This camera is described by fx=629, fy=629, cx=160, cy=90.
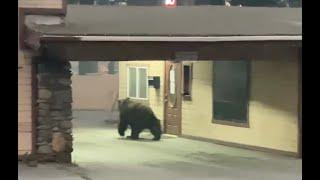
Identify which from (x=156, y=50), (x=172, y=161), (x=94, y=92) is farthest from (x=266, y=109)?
(x=94, y=92)

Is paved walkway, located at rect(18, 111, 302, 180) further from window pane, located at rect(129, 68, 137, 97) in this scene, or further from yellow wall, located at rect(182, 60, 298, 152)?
window pane, located at rect(129, 68, 137, 97)

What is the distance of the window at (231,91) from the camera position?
15930 mm

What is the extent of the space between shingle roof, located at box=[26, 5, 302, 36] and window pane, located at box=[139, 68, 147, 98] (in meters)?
5.41

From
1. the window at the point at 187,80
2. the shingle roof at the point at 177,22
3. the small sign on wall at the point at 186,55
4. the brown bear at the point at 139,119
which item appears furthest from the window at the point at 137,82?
the small sign on wall at the point at 186,55

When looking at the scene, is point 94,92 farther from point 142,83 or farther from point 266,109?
point 266,109

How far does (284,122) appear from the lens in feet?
47.8

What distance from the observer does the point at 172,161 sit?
13.2 metres

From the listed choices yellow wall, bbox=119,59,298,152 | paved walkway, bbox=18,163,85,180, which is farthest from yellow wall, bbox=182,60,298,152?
paved walkway, bbox=18,163,85,180

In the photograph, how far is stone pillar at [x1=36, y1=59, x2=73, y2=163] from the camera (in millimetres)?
11578

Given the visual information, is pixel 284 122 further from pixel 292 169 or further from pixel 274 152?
pixel 292 169

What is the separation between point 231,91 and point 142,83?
5.58 m

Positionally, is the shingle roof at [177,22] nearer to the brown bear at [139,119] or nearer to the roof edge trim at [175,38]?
the roof edge trim at [175,38]

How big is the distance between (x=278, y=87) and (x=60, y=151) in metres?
5.76
